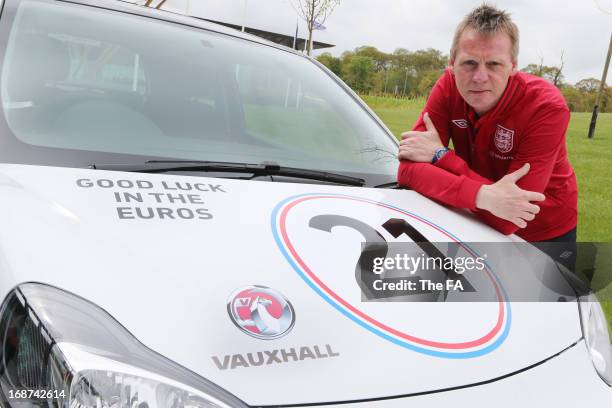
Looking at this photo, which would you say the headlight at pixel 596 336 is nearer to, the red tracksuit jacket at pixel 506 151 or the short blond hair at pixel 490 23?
the red tracksuit jacket at pixel 506 151

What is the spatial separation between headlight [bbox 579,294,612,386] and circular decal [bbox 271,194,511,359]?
24cm

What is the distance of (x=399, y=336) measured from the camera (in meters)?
1.18

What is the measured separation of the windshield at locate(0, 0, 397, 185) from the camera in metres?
1.63

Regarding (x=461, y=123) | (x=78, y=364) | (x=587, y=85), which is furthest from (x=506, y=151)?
(x=587, y=85)

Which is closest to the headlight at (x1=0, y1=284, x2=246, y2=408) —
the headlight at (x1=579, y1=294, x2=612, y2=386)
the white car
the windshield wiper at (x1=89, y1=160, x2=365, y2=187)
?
the white car

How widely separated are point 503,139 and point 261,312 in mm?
1398

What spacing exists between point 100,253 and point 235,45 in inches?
57.6

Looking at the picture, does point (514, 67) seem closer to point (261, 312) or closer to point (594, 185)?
point (261, 312)

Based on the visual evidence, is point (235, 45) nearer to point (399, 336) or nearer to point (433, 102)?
point (433, 102)

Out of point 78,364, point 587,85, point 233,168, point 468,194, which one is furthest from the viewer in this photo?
point 587,85

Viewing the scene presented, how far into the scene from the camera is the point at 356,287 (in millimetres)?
1305

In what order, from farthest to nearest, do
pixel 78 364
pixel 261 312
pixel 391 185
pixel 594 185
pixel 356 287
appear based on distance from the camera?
pixel 594 185 < pixel 391 185 < pixel 356 287 < pixel 261 312 < pixel 78 364

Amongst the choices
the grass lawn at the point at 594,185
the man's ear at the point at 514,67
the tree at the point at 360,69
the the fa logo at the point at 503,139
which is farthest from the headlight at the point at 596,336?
the tree at the point at 360,69

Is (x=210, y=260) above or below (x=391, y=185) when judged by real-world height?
below
